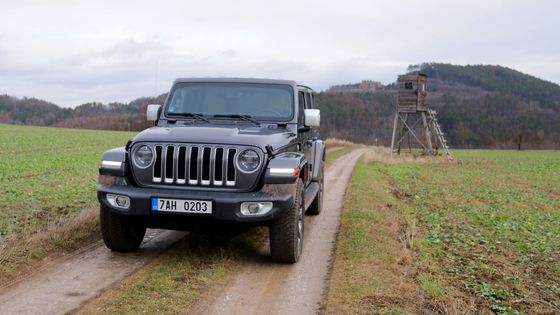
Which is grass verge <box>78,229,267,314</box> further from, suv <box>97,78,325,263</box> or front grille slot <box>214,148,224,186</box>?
front grille slot <box>214,148,224,186</box>

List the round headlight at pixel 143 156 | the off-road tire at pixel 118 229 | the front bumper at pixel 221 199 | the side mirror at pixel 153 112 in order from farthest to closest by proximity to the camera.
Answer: the side mirror at pixel 153 112 → the off-road tire at pixel 118 229 → the round headlight at pixel 143 156 → the front bumper at pixel 221 199

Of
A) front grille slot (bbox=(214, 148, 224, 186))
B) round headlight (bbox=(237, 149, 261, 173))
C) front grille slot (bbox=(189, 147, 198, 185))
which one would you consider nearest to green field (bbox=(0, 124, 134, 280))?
front grille slot (bbox=(189, 147, 198, 185))

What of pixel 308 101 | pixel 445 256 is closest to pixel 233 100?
pixel 308 101

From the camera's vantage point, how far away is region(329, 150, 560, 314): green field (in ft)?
16.9

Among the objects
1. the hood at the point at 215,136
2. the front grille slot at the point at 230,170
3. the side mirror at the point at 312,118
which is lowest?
the front grille slot at the point at 230,170

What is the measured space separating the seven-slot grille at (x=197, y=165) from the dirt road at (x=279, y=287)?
43.1 inches

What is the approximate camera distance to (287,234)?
6.10m

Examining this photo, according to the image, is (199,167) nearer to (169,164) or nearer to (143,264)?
(169,164)

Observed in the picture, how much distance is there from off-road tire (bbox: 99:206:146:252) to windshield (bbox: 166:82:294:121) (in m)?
1.83

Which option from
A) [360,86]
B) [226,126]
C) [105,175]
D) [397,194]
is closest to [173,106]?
[226,126]

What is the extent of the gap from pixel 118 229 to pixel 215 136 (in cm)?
164

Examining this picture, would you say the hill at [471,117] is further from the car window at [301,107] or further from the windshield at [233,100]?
the windshield at [233,100]

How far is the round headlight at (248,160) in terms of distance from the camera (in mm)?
5895

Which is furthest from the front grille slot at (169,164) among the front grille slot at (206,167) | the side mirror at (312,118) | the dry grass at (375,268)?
the side mirror at (312,118)
